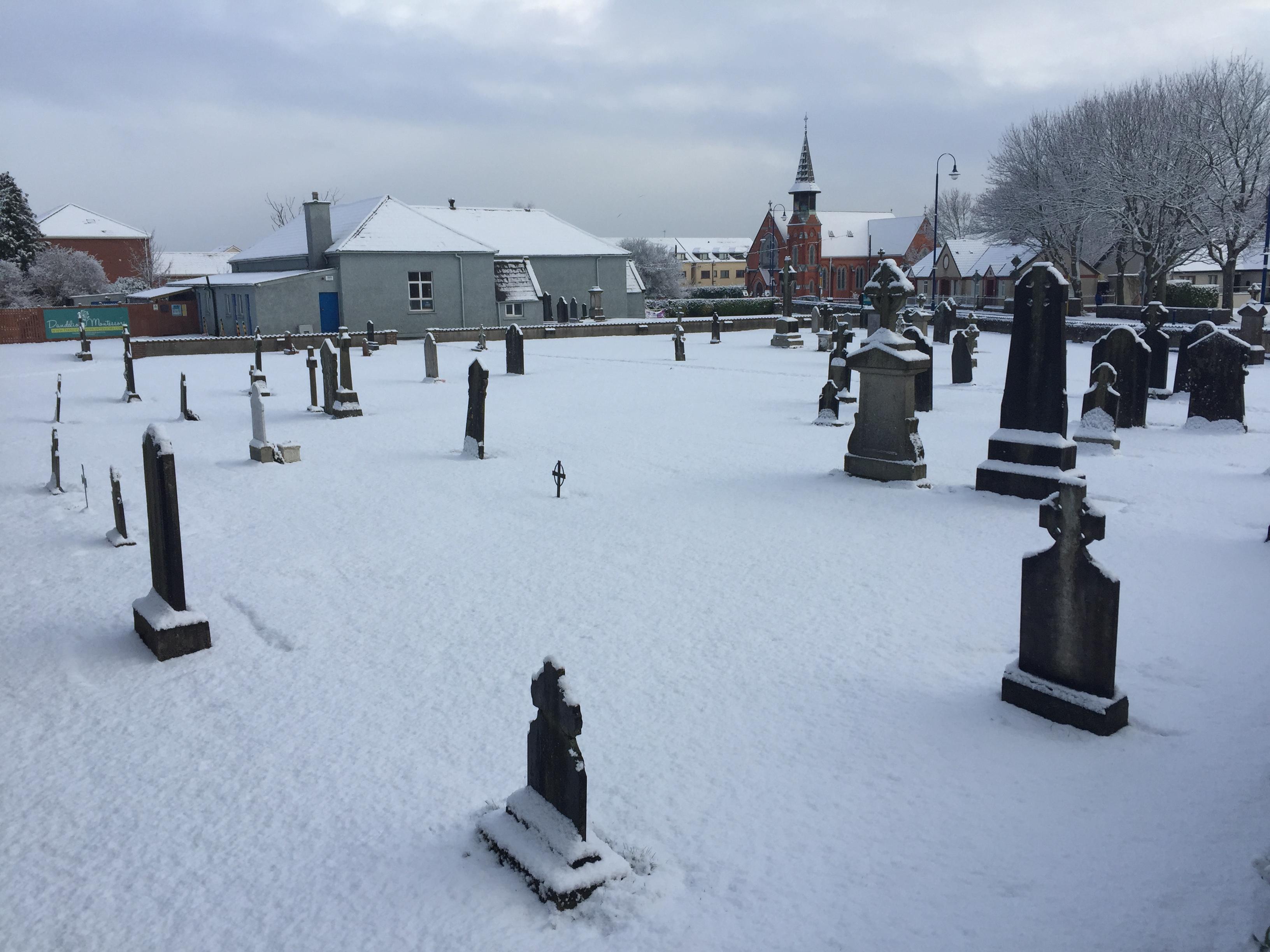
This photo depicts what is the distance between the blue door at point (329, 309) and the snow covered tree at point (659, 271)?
1716 inches

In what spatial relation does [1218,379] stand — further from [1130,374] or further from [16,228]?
[16,228]

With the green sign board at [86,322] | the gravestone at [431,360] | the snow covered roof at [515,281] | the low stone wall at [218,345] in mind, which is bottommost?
the gravestone at [431,360]

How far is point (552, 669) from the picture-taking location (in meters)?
3.75

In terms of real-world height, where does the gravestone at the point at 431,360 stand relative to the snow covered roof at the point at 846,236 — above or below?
below

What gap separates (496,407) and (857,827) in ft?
47.7

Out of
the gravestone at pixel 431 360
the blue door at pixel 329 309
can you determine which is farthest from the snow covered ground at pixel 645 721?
the blue door at pixel 329 309

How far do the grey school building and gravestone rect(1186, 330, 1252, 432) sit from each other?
30.9m

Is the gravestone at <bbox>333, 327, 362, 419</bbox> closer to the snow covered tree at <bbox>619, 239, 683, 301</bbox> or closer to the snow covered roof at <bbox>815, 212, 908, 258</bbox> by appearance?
the snow covered tree at <bbox>619, 239, 683, 301</bbox>

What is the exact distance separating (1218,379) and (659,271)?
7183 centimetres

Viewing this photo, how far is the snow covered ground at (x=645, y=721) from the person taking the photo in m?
3.47

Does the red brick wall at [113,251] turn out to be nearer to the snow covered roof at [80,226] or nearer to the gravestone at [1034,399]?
the snow covered roof at [80,226]

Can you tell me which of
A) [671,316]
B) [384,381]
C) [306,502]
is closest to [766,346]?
[384,381]

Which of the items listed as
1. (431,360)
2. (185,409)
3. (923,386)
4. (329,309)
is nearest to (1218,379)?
(923,386)

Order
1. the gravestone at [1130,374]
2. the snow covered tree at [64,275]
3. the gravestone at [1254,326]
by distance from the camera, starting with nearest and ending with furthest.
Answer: the gravestone at [1130,374] < the gravestone at [1254,326] < the snow covered tree at [64,275]
